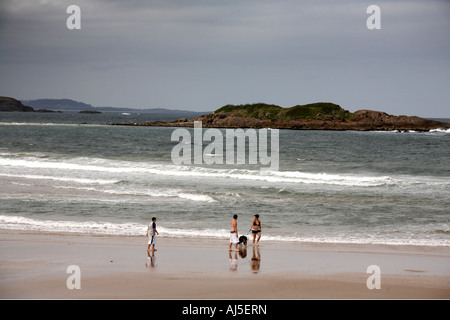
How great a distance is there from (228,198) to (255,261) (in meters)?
10.5

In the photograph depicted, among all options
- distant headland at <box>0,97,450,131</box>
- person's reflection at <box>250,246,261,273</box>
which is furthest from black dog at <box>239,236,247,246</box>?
distant headland at <box>0,97,450,131</box>

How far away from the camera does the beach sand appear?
12.0 m

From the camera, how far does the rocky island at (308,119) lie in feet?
374

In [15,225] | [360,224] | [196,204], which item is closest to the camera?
[15,225]

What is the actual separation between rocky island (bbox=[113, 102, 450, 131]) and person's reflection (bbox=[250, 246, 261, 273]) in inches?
3861

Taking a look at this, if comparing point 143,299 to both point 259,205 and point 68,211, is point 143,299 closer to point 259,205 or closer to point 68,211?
point 68,211

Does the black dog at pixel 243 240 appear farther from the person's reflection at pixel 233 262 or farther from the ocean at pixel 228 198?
the ocean at pixel 228 198

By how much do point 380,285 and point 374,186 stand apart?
17772 mm

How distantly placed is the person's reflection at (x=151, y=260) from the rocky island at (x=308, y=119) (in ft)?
328

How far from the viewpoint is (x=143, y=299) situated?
11.4 meters

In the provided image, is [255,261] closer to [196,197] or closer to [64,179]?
[196,197]

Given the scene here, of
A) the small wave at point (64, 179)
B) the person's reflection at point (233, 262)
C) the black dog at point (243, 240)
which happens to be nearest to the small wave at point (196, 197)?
the small wave at point (64, 179)

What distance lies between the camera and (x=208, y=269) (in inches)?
543
